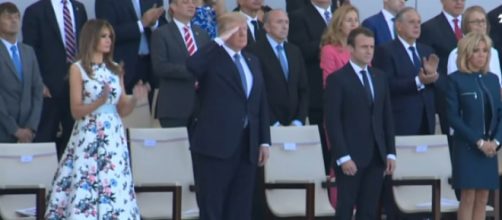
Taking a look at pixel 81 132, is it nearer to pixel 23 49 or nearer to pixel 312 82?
pixel 23 49

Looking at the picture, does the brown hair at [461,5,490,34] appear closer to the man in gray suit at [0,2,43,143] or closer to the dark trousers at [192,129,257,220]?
the dark trousers at [192,129,257,220]

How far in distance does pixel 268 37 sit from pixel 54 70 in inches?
71.4

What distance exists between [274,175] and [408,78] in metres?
1.60

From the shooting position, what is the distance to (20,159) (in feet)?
39.3

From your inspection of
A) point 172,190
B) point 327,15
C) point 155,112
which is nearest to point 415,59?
point 327,15

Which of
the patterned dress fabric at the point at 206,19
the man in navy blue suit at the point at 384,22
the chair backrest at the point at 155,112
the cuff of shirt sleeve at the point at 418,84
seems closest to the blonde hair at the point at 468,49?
the cuff of shirt sleeve at the point at 418,84

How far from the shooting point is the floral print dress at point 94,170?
11398 millimetres

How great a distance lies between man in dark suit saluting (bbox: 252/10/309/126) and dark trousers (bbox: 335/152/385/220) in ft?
4.12

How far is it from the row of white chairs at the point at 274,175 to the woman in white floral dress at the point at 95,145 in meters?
0.25

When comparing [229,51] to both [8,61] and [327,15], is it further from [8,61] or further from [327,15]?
[327,15]

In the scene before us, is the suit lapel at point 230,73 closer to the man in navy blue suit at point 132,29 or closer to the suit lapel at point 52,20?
the man in navy blue suit at point 132,29

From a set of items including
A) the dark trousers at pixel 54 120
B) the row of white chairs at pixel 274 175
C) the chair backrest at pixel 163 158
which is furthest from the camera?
the dark trousers at pixel 54 120

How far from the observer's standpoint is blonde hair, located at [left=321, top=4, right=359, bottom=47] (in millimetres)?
13258

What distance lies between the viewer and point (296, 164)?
12750 millimetres
